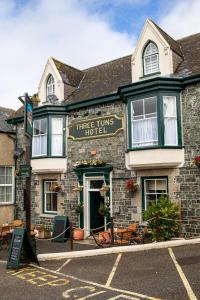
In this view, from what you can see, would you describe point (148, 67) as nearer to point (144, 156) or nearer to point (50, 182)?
point (144, 156)

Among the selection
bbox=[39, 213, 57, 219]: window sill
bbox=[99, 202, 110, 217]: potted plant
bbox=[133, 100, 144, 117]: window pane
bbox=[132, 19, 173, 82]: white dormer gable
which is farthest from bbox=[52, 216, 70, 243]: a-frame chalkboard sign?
bbox=[132, 19, 173, 82]: white dormer gable

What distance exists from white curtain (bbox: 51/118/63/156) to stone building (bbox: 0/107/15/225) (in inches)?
129

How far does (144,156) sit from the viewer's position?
1379 cm

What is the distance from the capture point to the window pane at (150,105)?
14031 mm

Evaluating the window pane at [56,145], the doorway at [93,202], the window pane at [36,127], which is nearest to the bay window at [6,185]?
the window pane at [36,127]

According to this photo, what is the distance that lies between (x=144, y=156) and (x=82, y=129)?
421 cm

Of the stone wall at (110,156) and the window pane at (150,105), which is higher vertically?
the window pane at (150,105)

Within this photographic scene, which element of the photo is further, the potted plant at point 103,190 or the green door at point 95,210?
the green door at point 95,210

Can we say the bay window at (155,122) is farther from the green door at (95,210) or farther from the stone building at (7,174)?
the stone building at (7,174)

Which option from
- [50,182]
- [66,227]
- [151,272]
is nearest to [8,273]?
[151,272]

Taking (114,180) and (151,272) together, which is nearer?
(151,272)

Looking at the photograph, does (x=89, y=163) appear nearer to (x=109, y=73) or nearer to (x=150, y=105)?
(x=150, y=105)

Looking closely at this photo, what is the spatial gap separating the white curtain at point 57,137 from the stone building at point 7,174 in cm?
329

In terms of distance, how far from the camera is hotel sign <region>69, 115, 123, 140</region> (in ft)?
50.7
